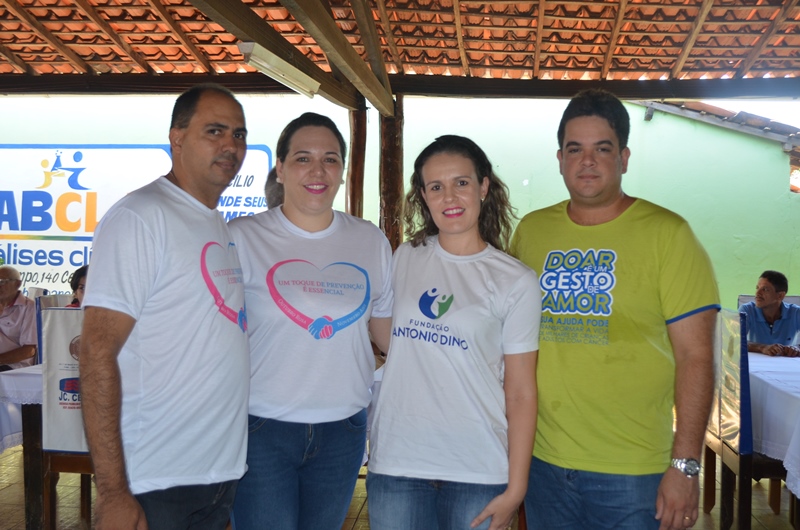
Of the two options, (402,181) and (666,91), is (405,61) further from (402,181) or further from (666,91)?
A: (666,91)

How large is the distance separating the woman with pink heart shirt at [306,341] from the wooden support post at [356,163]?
178 inches

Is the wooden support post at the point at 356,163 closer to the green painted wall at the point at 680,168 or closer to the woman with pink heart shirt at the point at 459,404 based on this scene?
the green painted wall at the point at 680,168

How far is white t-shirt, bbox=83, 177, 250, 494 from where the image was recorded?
1567mm

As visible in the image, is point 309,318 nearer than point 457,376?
No

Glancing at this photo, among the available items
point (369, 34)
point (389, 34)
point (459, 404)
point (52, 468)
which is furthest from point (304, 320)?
point (389, 34)

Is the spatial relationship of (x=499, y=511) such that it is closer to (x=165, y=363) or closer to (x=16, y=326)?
(x=165, y=363)

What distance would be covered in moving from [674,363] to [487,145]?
7.34m

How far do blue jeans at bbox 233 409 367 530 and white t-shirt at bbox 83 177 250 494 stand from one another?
7 centimetres

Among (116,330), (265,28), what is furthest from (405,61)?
(116,330)

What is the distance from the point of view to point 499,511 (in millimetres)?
→ 1644

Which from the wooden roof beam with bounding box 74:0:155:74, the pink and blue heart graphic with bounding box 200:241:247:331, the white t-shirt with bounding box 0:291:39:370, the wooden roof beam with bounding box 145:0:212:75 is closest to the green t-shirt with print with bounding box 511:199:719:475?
the pink and blue heart graphic with bounding box 200:241:247:331

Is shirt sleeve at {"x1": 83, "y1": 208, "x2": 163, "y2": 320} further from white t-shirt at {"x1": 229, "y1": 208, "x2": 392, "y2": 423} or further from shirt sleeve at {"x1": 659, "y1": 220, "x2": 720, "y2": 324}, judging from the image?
shirt sleeve at {"x1": 659, "y1": 220, "x2": 720, "y2": 324}

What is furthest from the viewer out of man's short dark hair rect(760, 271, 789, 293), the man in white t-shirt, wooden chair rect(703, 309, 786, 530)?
man's short dark hair rect(760, 271, 789, 293)

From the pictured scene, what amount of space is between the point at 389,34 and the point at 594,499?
4820 millimetres
